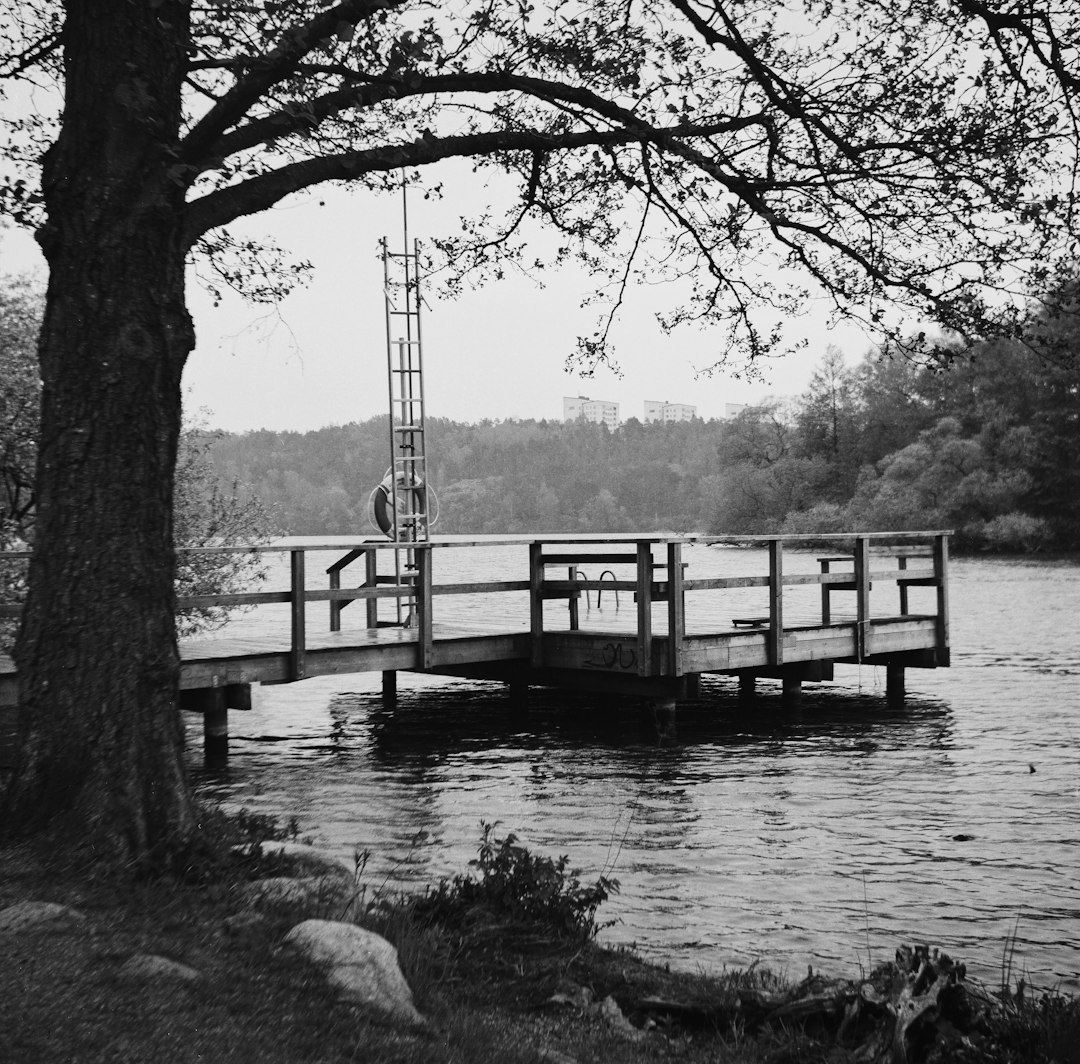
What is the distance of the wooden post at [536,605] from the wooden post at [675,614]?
66.9 inches

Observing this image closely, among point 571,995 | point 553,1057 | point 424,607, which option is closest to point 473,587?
point 424,607

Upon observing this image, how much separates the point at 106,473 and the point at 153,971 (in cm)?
246

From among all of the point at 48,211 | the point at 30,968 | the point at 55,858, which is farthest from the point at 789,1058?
the point at 48,211

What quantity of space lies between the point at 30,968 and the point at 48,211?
362 cm

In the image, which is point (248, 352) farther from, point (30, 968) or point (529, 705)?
point (529, 705)

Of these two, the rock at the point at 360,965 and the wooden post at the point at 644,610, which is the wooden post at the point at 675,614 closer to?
the wooden post at the point at 644,610

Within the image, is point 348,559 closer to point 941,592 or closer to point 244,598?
point 244,598

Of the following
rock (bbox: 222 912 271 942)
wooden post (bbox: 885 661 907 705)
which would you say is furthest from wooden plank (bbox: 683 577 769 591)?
rock (bbox: 222 912 271 942)

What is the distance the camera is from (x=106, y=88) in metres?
6.14

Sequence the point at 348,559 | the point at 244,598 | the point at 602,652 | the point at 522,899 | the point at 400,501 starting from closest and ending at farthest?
the point at 522,899 → the point at 244,598 → the point at 602,652 → the point at 348,559 → the point at 400,501

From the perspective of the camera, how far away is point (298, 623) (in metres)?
13.2

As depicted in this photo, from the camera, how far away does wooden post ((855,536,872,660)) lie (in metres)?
16.2

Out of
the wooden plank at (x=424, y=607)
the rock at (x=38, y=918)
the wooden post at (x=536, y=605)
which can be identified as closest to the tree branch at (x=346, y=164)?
the rock at (x=38, y=918)

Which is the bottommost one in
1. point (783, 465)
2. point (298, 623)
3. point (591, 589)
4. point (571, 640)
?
point (571, 640)
